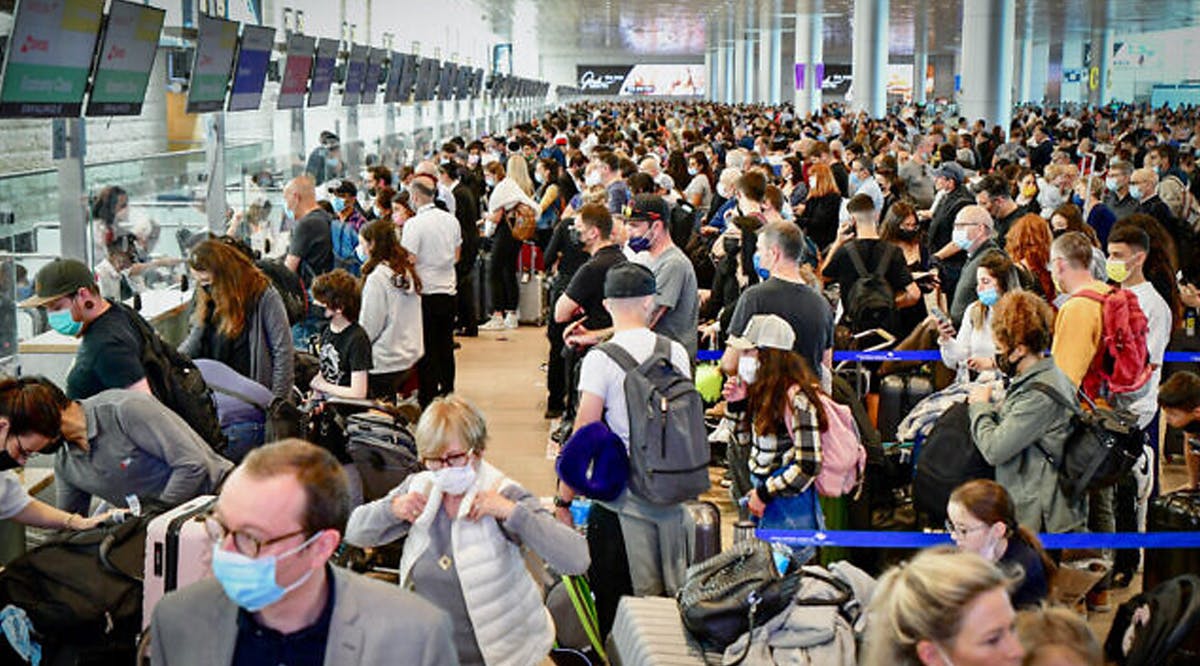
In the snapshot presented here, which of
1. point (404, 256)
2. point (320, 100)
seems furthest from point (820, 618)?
point (320, 100)

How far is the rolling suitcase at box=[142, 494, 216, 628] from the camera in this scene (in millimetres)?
4551

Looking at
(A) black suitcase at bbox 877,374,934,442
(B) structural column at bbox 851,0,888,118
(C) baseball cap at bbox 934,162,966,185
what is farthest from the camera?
(B) structural column at bbox 851,0,888,118

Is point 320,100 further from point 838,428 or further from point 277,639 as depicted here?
point 277,639

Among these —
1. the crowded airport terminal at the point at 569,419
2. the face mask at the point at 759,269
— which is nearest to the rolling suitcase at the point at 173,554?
the crowded airport terminal at the point at 569,419

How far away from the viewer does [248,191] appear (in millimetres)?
12727

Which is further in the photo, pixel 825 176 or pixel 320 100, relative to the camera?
pixel 320 100

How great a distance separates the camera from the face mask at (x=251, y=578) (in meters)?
2.76

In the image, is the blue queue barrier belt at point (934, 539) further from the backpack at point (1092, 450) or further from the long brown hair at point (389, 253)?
the long brown hair at point (389, 253)

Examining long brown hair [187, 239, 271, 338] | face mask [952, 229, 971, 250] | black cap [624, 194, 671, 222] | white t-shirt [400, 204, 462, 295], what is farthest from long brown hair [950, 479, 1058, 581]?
white t-shirt [400, 204, 462, 295]

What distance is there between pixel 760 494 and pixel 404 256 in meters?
3.60

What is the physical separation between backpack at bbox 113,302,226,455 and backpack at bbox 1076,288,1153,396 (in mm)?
3996

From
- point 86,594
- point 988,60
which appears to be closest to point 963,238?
point 86,594

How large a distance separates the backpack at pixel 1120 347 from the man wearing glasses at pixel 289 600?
4.73 meters

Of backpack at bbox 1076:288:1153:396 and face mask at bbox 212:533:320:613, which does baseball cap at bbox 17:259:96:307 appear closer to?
face mask at bbox 212:533:320:613
